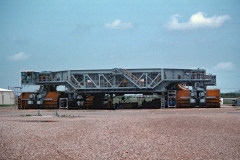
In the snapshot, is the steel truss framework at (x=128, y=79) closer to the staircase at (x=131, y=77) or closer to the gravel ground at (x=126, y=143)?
the staircase at (x=131, y=77)

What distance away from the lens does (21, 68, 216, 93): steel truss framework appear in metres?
40.3

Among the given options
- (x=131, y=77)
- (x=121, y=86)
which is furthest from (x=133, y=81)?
(x=121, y=86)

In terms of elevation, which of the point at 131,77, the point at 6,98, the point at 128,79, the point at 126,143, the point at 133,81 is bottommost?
the point at 126,143

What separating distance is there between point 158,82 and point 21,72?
1963cm

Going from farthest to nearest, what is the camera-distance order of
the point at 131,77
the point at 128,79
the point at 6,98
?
the point at 6,98 < the point at 131,77 < the point at 128,79

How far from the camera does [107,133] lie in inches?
581

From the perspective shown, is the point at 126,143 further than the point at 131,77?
No

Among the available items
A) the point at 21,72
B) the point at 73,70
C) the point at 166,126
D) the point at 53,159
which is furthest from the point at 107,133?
the point at 21,72

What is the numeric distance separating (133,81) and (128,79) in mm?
694

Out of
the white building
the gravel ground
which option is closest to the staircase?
the gravel ground

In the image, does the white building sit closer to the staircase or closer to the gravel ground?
the staircase

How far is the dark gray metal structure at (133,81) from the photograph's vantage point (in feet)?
131

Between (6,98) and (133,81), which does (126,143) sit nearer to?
(133,81)

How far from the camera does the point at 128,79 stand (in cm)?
3994
